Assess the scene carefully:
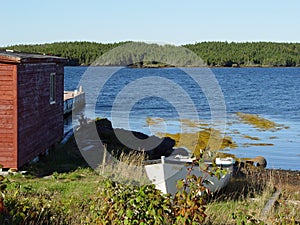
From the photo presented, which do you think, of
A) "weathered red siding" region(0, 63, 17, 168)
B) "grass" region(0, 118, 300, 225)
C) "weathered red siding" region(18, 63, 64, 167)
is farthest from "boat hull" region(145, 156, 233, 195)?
"weathered red siding" region(18, 63, 64, 167)

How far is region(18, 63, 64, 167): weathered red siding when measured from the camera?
13.2 metres

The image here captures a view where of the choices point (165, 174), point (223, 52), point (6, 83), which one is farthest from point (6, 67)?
point (223, 52)

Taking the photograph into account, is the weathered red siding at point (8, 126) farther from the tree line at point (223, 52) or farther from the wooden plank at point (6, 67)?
the tree line at point (223, 52)

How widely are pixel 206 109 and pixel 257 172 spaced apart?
97.5 feet

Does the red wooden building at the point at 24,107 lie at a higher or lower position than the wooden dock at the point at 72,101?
higher

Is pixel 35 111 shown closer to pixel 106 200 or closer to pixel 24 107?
pixel 24 107

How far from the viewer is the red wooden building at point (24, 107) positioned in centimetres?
1280

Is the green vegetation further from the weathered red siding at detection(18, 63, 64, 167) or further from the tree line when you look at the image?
the weathered red siding at detection(18, 63, 64, 167)

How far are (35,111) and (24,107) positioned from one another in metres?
1.01

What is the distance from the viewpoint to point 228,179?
1270 centimetres

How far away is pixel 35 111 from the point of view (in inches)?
567

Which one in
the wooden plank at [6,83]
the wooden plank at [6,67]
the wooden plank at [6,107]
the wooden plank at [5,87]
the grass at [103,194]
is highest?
the wooden plank at [6,67]

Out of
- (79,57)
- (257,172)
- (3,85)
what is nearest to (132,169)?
(3,85)

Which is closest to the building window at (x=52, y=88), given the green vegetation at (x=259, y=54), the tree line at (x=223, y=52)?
the tree line at (x=223, y=52)
